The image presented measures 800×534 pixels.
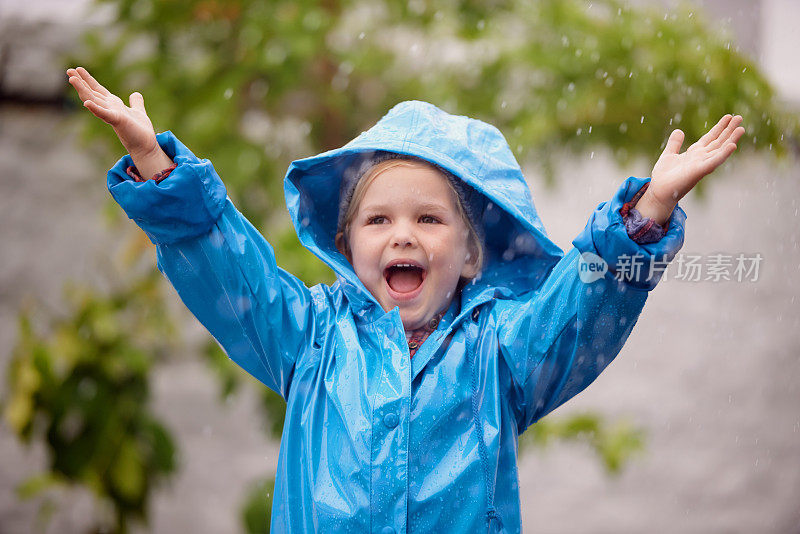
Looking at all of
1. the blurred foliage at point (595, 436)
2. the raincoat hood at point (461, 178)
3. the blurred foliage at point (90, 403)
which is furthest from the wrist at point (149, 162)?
the blurred foliage at point (90, 403)

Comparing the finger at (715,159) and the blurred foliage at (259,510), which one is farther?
the blurred foliage at (259,510)

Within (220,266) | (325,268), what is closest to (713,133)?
(220,266)

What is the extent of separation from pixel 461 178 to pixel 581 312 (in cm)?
31

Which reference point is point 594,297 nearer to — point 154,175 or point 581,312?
point 581,312

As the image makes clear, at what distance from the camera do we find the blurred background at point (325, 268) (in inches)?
102

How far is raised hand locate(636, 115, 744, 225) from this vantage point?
977mm

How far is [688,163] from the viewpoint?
0.99 metres

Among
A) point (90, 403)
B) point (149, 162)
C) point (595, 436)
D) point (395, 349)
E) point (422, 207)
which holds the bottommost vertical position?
point (395, 349)

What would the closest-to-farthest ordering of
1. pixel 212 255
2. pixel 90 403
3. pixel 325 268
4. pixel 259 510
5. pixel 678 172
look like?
pixel 678 172 < pixel 212 255 < pixel 325 268 < pixel 259 510 < pixel 90 403

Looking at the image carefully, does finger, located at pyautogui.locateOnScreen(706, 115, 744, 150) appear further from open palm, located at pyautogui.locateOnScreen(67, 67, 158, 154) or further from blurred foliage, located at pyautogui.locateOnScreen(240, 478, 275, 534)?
blurred foliage, located at pyautogui.locateOnScreen(240, 478, 275, 534)

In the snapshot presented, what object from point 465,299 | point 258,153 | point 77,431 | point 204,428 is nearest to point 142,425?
point 77,431

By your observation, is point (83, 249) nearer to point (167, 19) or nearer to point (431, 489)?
point (167, 19)

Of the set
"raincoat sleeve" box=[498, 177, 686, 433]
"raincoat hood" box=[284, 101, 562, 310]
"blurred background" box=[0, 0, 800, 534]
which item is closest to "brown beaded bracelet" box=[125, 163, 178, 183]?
"raincoat hood" box=[284, 101, 562, 310]

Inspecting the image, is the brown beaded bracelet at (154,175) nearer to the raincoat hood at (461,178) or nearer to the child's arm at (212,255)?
the child's arm at (212,255)
